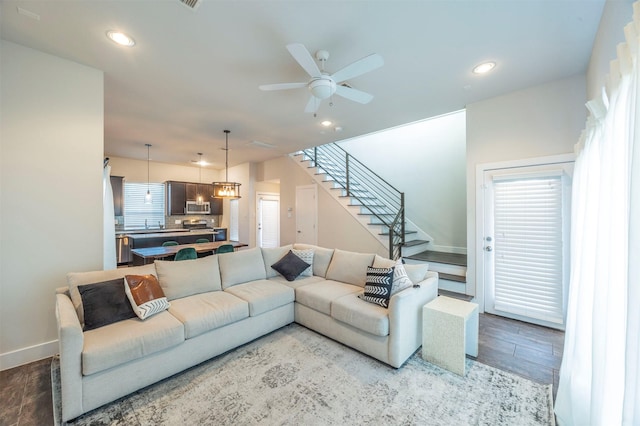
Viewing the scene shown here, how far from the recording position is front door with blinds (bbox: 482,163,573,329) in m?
3.01

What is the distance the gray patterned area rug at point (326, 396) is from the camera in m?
1.79

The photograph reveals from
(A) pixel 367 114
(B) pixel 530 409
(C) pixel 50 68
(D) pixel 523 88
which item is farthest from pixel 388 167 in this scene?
(C) pixel 50 68

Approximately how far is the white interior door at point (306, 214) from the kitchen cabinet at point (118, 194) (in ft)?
16.0

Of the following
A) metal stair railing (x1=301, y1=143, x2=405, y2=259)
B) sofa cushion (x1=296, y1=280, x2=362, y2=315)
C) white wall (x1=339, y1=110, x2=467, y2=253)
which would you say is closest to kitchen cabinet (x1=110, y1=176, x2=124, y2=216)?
metal stair railing (x1=301, y1=143, x2=405, y2=259)

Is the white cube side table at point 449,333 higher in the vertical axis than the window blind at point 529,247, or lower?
lower

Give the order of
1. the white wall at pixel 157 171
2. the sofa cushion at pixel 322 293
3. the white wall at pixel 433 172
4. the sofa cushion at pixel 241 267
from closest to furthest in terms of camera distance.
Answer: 1. the sofa cushion at pixel 322 293
2. the sofa cushion at pixel 241 267
3. the white wall at pixel 433 172
4. the white wall at pixel 157 171

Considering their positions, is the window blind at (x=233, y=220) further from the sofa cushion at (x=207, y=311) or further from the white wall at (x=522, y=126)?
the white wall at (x=522, y=126)

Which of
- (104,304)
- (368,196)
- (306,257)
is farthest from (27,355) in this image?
(368,196)

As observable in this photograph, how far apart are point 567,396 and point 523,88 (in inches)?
132

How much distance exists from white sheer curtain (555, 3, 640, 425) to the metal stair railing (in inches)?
150

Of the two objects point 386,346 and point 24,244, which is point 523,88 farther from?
point 24,244

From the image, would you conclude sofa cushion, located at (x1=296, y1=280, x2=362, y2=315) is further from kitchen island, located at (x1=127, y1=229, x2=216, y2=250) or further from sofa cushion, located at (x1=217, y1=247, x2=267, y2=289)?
kitchen island, located at (x1=127, y1=229, x2=216, y2=250)

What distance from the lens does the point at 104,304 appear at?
2.18 metres

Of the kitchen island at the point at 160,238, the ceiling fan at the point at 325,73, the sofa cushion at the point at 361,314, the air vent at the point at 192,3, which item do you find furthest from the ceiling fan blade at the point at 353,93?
the kitchen island at the point at 160,238
